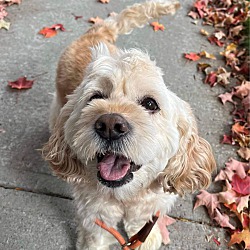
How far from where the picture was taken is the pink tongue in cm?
197

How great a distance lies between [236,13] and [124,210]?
438cm

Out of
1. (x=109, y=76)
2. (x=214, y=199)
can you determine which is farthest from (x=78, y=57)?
(x=214, y=199)

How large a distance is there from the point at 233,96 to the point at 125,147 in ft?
9.02

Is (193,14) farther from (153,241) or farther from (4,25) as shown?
(153,241)

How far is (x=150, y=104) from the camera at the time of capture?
204 centimetres

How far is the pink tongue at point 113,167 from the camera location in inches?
77.4

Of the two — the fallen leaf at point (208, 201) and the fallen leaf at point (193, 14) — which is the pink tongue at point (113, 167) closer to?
the fallen leaf at point (208, 201)

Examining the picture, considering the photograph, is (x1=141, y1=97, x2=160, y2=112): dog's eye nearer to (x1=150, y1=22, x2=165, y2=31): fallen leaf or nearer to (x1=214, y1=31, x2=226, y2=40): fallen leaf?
(x1=150, y1=22, x2=165, y2=31): fallen leaf

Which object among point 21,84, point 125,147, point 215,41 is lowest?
point 21,84

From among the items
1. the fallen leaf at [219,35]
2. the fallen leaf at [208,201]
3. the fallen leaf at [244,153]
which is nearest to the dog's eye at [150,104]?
the fallen leaf at [208,201]

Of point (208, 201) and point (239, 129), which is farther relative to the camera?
point (239, 129)

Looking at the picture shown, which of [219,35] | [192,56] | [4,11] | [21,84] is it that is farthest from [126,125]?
[4,11]

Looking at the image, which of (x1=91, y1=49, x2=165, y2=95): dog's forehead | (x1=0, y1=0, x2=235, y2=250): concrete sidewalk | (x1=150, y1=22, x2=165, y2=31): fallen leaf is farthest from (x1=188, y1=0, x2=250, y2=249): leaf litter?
(x1=91, y1=49, x2=165, y2=95): dog's forehead

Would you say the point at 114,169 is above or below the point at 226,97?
above
